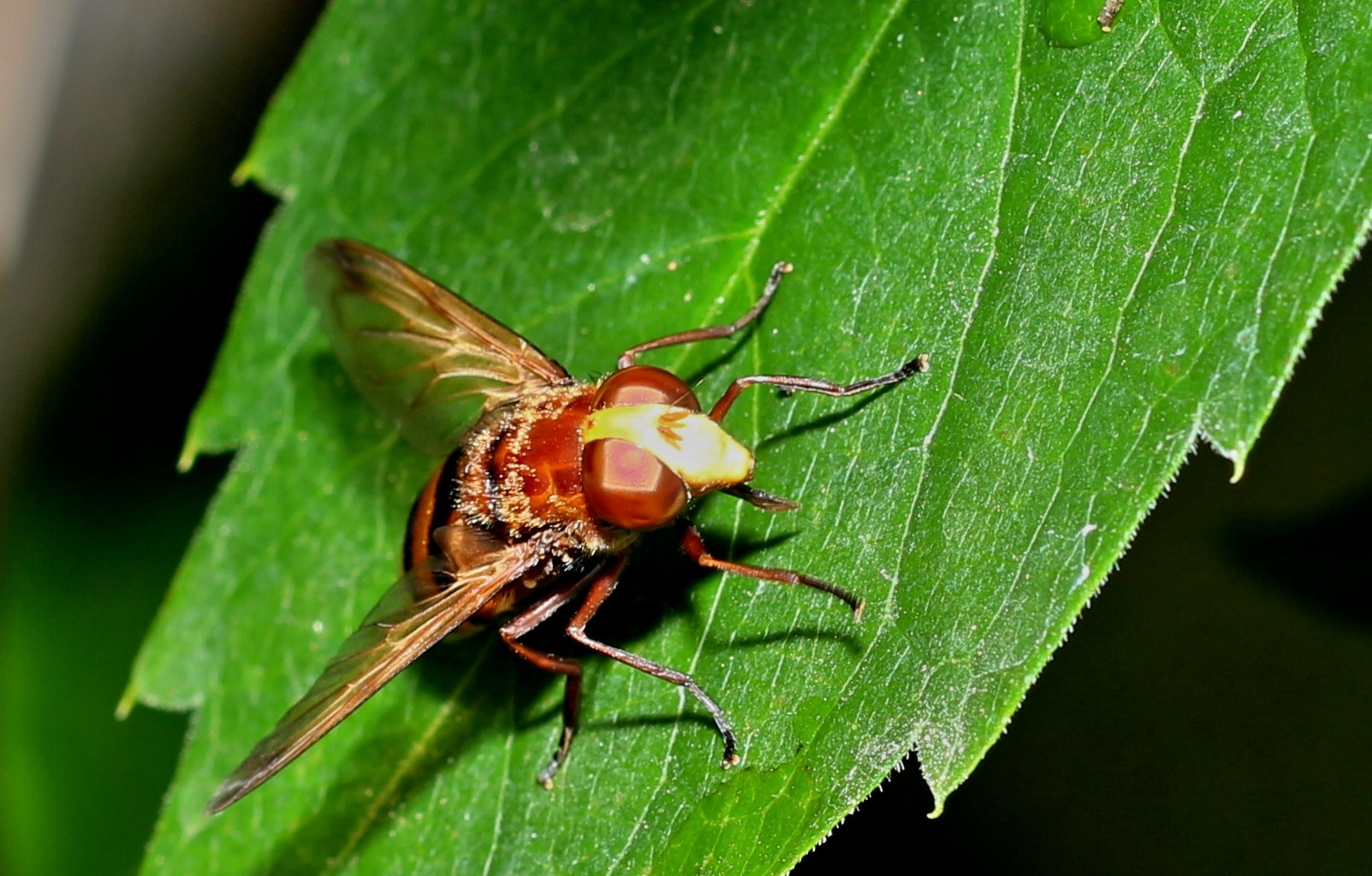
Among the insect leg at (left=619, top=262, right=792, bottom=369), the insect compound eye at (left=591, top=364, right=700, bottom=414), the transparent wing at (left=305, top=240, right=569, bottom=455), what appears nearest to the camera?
the insect compound eye at (left=591, top=364, right=700, bottom=414)

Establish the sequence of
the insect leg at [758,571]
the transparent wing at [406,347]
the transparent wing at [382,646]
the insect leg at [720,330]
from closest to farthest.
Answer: the insect leg at [758,571] → the transparent wing at [382,646] → the insect leg at [720,330] → the transparent wing at [406,347]

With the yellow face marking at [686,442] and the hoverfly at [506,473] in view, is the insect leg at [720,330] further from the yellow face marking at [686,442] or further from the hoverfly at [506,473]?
the yellow face marking at [686,442]

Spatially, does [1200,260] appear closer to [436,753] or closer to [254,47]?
[436,753]

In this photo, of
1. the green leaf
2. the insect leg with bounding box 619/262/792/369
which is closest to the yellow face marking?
the green leaf

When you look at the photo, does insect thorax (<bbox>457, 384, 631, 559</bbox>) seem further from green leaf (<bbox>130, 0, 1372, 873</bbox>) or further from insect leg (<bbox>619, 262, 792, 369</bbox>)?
green leaf (<bbox>130, 0, 1372, 873</bbox>)

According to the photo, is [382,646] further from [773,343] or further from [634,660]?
[773,343]

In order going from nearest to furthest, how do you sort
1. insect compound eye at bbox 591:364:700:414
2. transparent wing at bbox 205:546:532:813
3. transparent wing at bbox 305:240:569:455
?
transparent wing at bbox 205:546:532:813 → insect compound eye at bbox 591:364:700:414 → transparent wing at bbox 305:240:569:455

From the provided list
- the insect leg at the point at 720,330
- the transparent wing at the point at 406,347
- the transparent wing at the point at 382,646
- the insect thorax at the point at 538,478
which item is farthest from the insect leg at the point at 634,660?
the transparent wing at the point at 406,347

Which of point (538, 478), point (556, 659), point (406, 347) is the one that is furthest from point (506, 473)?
point (406, 347)
